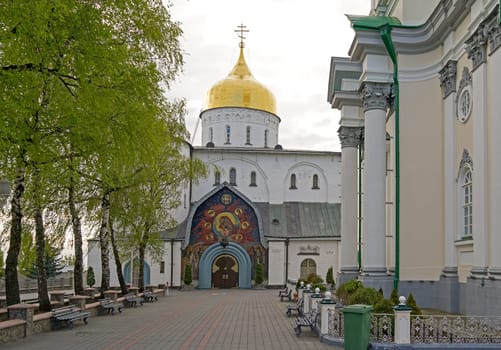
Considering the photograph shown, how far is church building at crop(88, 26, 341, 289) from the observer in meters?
46.1

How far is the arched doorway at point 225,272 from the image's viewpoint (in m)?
46.2

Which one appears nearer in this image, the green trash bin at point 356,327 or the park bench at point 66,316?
the green trash bin at point 356,327

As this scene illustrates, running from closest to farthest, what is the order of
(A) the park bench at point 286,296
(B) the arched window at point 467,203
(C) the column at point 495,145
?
1. (C) the column at point 495,145
2. (B) the arched window at point 467,203
3. (A) the park bench at point 286,296

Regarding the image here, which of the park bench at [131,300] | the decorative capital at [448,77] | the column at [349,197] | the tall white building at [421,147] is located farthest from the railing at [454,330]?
the park bench at [131,300]

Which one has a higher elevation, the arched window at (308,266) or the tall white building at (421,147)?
the tall white building at (421,147)

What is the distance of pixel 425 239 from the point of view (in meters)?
19.4

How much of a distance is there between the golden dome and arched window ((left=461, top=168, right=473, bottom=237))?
36.5m

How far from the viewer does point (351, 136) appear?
2730 cm

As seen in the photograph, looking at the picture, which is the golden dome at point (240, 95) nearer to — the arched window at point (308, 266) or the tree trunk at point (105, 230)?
the arched window at point (308, 266)

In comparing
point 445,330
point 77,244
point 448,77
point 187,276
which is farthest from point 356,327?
point 187,276

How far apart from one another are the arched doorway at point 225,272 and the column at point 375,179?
27275 mm

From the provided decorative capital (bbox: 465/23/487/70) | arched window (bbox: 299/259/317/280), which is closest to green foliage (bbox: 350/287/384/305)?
decorative capital (bbox: 465/23/487/70)

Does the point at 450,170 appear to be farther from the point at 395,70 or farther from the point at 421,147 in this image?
the point at 395,70

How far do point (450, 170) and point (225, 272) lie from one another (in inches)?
1167
